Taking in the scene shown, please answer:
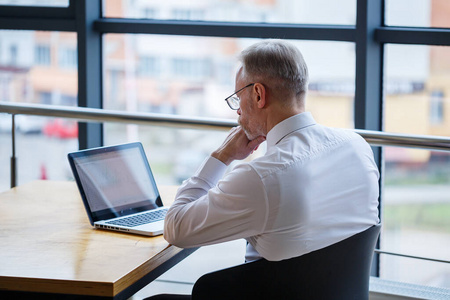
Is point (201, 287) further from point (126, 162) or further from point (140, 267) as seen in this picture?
point (126, 162)

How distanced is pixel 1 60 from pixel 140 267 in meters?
2.81

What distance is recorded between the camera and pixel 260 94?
1.72m

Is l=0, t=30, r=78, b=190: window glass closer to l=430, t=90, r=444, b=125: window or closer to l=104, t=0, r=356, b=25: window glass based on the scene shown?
l=104, t=0, r=356, b=25: window glass

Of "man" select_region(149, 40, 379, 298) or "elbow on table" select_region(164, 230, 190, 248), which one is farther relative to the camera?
"elbow on table" select_region(164, 230, 190, 248)

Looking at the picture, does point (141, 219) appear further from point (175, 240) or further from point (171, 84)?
point (171, 84)

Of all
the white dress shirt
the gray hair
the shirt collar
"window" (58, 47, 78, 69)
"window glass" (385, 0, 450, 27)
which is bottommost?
the white dress shirt

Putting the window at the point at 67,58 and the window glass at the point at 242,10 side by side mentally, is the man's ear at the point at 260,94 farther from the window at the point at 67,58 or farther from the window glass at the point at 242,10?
the window at the point at 67,58

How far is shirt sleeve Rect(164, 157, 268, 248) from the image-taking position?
60.6 inches

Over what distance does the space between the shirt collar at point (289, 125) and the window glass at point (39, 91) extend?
2301 mm

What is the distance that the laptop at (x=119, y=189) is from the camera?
6.19 ft

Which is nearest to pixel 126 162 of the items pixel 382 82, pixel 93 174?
pixel 93 174

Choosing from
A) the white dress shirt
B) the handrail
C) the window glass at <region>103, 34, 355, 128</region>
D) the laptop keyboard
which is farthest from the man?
the window glass at <region>103, 34, 355, 128</region>

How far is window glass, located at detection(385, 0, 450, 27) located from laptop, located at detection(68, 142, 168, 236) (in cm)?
152

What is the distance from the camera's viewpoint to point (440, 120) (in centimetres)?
307
